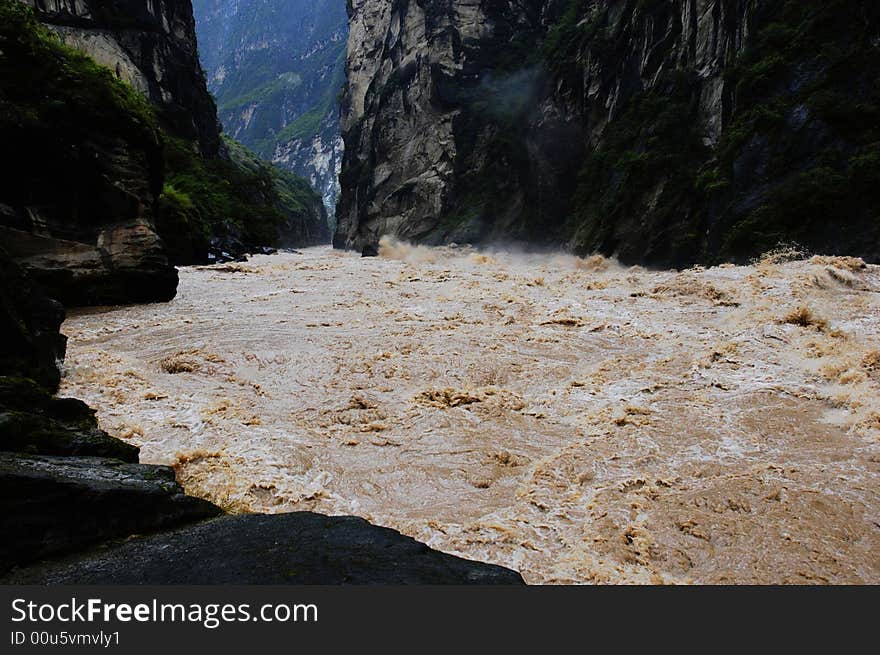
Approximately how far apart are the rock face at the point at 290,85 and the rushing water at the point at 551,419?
113 metres

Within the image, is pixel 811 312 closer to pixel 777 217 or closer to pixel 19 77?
pixel 777 217

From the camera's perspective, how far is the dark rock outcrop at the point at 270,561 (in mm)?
3311

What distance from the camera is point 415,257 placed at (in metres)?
41.9

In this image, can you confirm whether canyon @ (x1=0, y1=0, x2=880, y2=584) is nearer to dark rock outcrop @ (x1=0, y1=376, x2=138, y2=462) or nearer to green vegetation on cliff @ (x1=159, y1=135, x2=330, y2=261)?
dark rock outcrop @ (x1=0, y1=376, x2=138, y2=462)

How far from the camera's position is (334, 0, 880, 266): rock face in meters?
18.3

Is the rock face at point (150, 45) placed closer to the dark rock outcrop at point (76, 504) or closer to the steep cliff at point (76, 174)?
the steep cliff at point (76, 174)

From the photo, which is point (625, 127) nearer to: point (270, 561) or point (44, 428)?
point (44, 428)

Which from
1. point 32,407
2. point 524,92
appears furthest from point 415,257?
point 32,407

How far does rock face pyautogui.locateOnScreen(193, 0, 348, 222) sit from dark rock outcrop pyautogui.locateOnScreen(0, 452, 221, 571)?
4730 inches

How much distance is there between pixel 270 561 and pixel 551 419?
→ 532 centimetres

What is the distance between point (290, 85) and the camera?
166375 mm

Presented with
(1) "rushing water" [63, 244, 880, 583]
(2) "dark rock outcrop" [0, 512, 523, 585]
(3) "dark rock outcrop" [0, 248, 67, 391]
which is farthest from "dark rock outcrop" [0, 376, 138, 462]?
(2) "dark rock outcrop" [0, 512, 523, 585]

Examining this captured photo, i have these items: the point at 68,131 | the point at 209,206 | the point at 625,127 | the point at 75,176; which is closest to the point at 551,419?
the point at 75,176

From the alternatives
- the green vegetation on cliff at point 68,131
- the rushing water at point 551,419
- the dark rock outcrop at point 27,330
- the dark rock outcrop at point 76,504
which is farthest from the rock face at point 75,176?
the dark rock outcrop at point 76,504
